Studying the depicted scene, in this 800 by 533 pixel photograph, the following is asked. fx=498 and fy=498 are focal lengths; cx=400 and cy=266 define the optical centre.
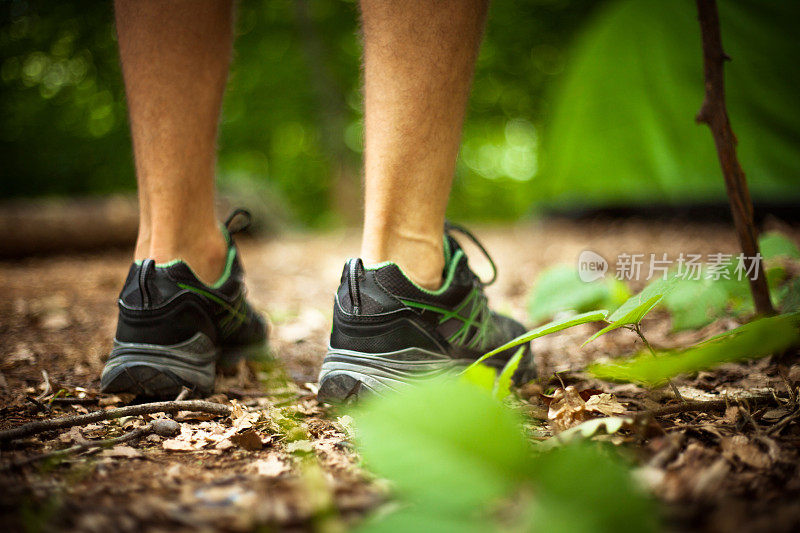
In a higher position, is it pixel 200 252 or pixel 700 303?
pixel 200 252

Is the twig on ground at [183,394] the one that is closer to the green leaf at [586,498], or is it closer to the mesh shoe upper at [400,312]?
the mesh shoe upper at [400,312]

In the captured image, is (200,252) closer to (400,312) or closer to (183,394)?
(183,394)

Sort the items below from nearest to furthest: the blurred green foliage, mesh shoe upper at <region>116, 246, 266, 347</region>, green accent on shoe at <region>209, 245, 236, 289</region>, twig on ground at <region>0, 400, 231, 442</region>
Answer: twig on ground at <region>0, 400, 231, 442</region>, mesh shoe upper at <region>116, 246, 266, 347</region>, green accent on shoe at <region>209, 245, 236, 289</region>, the blurred green foliage

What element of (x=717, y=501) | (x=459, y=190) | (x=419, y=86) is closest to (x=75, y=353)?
(x=419, y=86)

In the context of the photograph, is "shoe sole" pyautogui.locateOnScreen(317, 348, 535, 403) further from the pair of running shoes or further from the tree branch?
the tree branch

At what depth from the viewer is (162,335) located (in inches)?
39.8

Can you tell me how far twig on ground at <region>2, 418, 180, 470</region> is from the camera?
25.5 inches

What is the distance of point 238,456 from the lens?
29.1 inches

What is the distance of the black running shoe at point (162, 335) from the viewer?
98cm

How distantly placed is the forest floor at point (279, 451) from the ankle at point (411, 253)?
301 millimetres

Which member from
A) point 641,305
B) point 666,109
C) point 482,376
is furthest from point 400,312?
point 666,109

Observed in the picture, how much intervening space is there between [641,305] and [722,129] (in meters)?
0.49

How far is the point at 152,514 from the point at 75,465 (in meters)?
0.22

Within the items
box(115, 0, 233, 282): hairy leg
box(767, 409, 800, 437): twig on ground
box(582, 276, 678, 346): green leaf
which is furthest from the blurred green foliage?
box(767, 409, 800, 437): twig on ground
